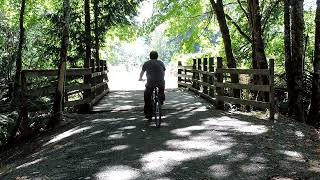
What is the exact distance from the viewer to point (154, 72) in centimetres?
1148

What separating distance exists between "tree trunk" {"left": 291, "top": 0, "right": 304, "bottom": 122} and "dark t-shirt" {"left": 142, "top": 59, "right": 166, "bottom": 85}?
13.9 feet

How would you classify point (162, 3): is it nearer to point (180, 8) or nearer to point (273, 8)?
point (180, 8)

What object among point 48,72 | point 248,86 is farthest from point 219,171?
point 48,72

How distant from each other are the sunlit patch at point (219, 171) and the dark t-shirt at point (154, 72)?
4.66 m

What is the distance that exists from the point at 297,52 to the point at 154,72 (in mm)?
4462

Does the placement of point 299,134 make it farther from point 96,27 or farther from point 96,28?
point 96,27

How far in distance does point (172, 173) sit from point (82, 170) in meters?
1.37

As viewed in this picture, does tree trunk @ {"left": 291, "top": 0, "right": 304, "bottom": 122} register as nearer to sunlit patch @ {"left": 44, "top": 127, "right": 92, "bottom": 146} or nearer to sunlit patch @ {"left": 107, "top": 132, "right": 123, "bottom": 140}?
sunlit patch @ {"left": 107, "top": 132, "right": 123, "bottom": 140}

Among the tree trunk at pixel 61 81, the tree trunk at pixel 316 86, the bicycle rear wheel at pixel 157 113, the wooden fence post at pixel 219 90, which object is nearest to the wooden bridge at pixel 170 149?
the bicycle rear wheel at pixel 157 113

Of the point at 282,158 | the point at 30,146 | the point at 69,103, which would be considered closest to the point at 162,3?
the point at 69,103

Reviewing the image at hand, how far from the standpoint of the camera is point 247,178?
636 centimetres

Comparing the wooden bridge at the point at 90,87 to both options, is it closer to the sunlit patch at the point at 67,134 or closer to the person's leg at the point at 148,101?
the sunlit patch at the point at 67,134

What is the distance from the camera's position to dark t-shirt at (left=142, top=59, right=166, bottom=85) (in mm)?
11445

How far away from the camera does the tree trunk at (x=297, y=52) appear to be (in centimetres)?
1310
